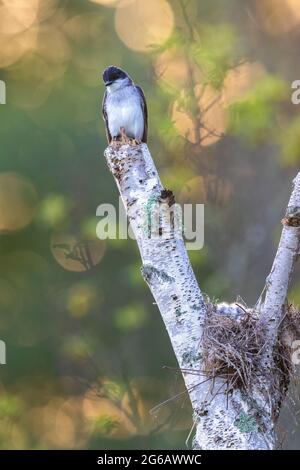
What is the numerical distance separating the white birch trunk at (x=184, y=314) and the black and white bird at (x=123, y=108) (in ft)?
7.24

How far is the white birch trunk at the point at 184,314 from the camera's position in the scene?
11.2 ft

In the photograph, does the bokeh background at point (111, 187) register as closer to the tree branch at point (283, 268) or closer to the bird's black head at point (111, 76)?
the bird's black head at point (111, 76)

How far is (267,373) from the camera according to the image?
3641mm

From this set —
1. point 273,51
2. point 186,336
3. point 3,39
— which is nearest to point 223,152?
point 273,51

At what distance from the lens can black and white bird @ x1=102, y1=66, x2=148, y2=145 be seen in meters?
6.34

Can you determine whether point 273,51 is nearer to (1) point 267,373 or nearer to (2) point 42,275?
(2) point 42,275

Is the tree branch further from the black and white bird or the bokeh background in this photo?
the bokeh background

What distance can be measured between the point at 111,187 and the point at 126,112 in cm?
318

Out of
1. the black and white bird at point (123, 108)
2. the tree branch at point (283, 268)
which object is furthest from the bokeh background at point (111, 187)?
the tree branch at point (283, 268)

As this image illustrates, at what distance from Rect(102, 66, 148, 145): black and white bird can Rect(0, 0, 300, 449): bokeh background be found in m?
1.52

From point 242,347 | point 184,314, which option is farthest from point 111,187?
point 242,347

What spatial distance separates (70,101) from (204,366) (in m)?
6.70

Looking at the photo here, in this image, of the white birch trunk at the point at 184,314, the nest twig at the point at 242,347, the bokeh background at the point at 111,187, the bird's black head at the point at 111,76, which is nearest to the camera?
the white birch trunk at the point at 184,314

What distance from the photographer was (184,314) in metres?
3.72
